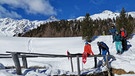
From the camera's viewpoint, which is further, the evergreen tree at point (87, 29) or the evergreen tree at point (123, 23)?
the evergreen tree at point (87, 29)

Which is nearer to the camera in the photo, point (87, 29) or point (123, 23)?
point (123, 23)

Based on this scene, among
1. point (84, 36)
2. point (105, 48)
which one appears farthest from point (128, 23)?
point (105, 48)

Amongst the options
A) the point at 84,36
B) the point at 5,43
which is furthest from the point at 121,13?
the point at 5,43

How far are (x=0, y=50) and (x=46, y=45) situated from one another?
20.8ft

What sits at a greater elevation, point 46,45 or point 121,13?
point 121,13

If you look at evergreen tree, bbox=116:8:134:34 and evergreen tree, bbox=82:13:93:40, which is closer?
evergreen tree, bbox=116:8:134:34

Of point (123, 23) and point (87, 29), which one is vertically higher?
point (123, 23)

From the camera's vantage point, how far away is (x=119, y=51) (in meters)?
22.3

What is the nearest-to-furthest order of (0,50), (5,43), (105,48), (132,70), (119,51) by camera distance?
(132,70) → (105,48) → (119,51) → (0,50) → (5,43)

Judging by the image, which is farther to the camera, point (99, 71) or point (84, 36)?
point (84, 36)

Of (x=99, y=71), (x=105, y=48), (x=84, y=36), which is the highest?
(x=84, y=36)

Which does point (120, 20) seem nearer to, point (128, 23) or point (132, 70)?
point (128, 23)

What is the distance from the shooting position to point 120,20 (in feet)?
126

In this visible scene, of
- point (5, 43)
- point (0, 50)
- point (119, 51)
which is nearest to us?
point (119, 51)
